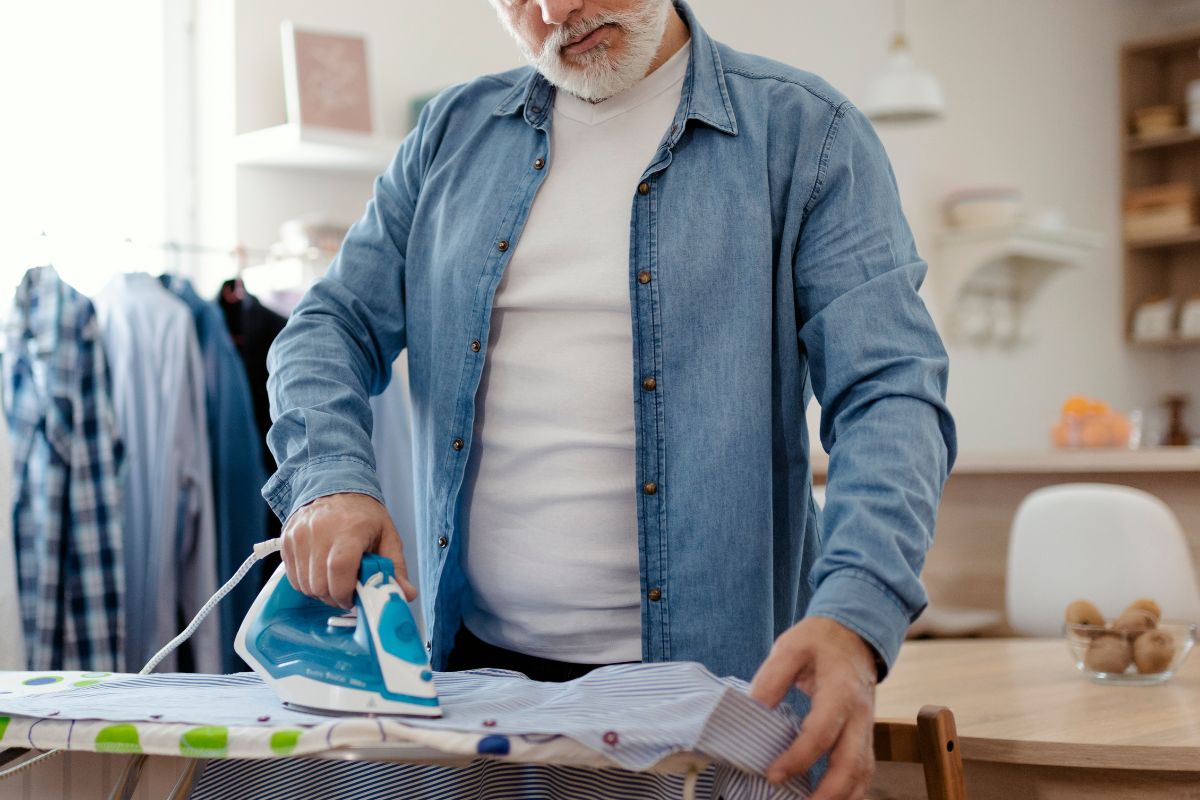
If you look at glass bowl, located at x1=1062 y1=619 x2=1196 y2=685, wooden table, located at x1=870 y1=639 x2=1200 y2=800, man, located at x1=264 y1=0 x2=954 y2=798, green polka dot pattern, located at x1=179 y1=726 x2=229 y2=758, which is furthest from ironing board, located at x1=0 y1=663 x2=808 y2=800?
glass bowl, located at x1=1062 y1=619 x2=1196 y2=685

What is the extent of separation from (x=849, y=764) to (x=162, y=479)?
1617mm

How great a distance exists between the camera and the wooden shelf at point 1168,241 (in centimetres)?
531

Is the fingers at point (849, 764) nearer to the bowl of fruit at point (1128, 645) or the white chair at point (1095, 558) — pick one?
the bowl of fruit at point (1128, 645)

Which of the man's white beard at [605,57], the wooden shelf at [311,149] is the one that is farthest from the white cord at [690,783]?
the wooden shelf at [311,149]

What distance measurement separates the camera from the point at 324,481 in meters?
0.99

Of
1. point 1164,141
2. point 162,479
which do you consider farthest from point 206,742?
point 1164,141

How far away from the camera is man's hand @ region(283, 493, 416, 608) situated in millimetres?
895

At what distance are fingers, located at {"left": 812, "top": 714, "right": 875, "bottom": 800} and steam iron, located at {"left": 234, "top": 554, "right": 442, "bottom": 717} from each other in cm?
24

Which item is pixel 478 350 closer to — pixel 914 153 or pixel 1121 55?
pixel 914 153

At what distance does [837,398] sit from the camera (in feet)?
3.22

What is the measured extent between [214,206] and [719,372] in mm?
2061

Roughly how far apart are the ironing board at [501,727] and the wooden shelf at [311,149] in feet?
6.02

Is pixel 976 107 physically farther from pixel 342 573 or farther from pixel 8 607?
pixel 342 573

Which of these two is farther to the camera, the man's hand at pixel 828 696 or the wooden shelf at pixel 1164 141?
the wooden shelf at pixel 1164 141
